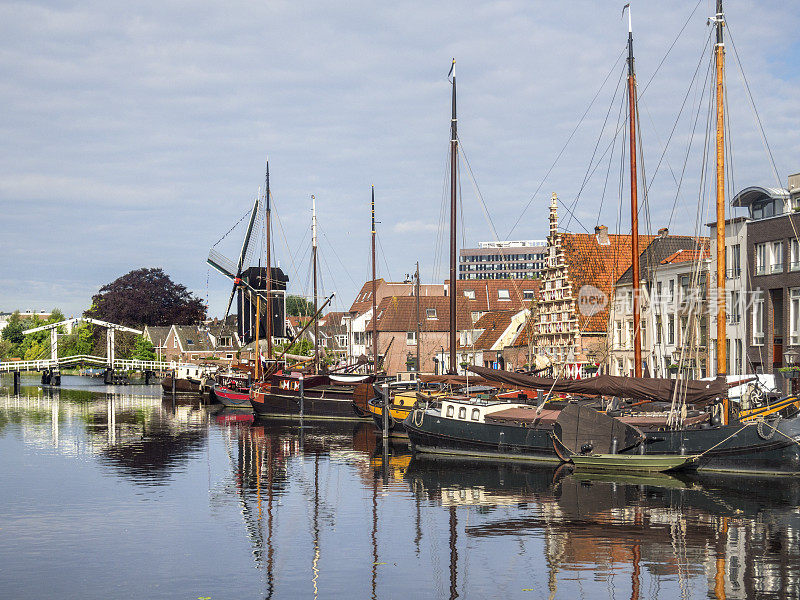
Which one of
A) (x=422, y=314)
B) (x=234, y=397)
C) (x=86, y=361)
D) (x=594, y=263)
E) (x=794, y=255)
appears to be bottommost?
(x=234, y=397)

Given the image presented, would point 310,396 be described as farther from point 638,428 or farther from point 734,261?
point 638,428

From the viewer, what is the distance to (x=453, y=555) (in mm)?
26578

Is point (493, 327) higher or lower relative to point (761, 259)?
lower

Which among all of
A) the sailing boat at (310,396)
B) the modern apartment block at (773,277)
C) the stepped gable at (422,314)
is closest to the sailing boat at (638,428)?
the modern apartment block at (773,277)

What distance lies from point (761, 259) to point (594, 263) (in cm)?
2198

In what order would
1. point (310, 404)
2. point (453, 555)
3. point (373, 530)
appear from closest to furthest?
point (453, 555)
point (373, 530)
point (310, 404)

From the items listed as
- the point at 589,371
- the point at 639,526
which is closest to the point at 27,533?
the point at 639,526

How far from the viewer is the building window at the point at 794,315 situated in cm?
6181

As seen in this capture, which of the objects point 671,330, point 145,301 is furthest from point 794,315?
point 145,301

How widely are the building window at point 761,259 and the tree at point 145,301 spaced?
125 m

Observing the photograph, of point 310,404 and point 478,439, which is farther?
point 310,404

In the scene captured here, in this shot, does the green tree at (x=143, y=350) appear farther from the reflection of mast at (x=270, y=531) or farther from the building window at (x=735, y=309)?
the reflection of mast at (x=270, y=531)

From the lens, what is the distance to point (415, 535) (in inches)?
1169

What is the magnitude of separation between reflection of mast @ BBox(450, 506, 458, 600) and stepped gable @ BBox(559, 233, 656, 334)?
51.9 m
